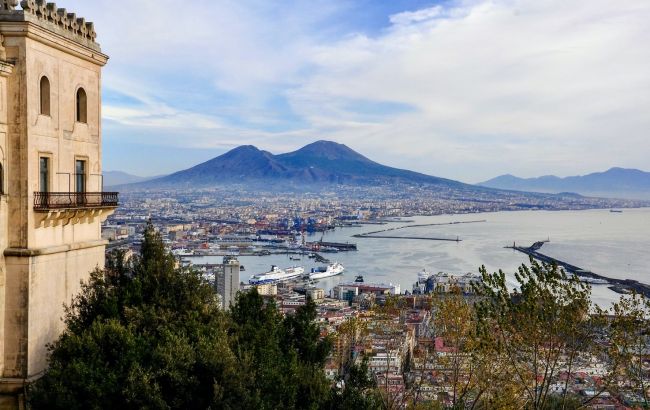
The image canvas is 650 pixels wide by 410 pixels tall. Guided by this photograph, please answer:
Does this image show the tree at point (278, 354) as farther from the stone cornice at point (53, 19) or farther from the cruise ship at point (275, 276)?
the cruise ship at point (275, 276)

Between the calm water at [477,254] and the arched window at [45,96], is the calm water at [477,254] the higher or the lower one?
the lower one

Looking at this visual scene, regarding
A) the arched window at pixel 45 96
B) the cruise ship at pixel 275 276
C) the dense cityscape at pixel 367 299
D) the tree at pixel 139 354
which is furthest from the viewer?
the cruise ship at pixel 275 276

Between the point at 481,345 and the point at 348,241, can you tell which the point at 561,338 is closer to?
the point at 481,345

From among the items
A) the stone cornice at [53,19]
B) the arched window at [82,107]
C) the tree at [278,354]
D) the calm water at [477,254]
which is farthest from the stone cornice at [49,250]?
the calm water at [477,254]

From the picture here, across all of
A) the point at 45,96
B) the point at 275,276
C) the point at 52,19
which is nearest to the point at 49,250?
the point at 45,96

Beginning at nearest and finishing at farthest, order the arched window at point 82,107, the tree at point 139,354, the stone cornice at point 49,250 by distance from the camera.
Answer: the tree at point 139,354
the stone cornice at point 49,250
the arched window at point 82,107

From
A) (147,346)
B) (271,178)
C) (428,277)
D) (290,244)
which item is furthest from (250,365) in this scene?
(271,178)

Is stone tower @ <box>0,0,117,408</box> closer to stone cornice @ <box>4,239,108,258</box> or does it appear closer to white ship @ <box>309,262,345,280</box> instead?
stone cornice @ <box>4,239,108,258</box>

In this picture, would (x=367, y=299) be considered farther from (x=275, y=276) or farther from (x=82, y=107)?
(x=275, y=276)
